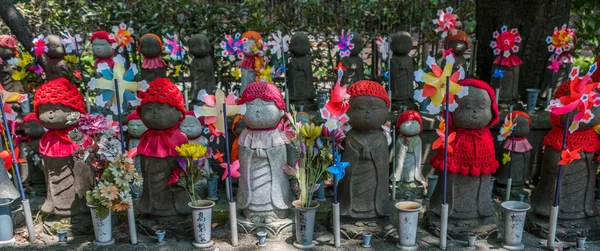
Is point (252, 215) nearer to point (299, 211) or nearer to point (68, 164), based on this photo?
point (299, 211)

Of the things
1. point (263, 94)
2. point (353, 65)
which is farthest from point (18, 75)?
point (353, 65)

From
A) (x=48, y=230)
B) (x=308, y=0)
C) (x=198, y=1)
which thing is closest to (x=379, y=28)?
(x=308, y=0)

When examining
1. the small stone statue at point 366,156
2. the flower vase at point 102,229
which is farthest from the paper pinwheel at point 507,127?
the flower vase at point 102,229

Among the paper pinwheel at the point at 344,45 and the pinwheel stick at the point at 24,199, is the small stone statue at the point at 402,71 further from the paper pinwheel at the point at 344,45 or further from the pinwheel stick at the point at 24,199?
the pinwheel stick at the point at 24,199

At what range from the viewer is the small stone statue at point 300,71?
19.3ft

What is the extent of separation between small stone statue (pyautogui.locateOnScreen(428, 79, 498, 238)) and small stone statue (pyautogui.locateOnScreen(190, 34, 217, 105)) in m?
2.98

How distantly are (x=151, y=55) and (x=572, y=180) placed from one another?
14.5 ft

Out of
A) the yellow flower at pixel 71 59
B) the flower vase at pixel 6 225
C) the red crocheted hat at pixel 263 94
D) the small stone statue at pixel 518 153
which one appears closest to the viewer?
the red crocheted hat at pixel 263 94

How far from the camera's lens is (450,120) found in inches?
167

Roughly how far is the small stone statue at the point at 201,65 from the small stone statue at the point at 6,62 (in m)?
2.03

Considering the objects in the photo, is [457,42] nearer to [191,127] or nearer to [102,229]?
[191,127]

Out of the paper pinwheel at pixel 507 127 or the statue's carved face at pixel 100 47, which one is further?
the statue's carved face at pixel 100 47

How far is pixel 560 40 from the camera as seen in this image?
564cm

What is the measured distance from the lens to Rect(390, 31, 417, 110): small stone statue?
5.95 m
